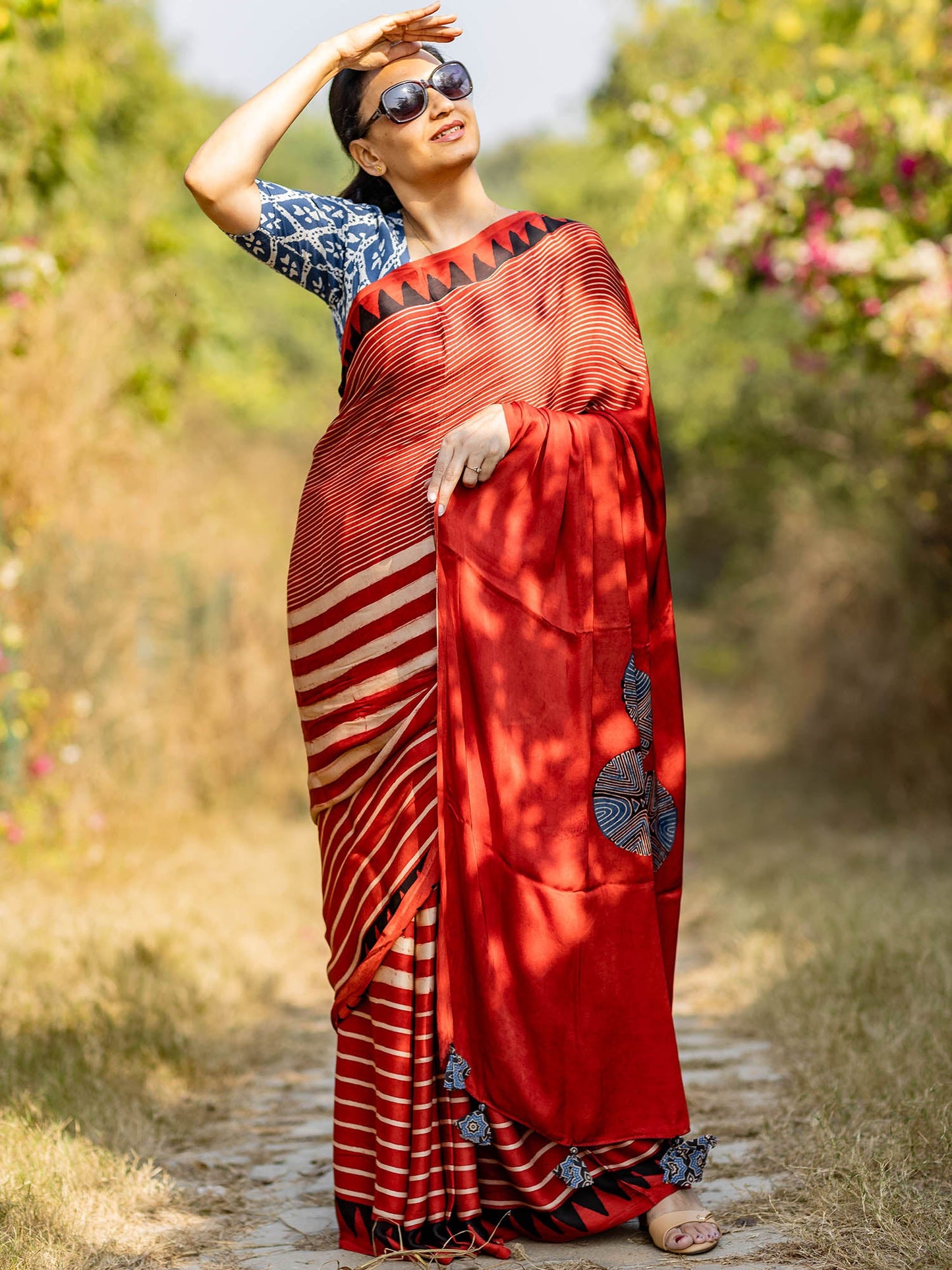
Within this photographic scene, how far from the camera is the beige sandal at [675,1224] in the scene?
239 centimetres

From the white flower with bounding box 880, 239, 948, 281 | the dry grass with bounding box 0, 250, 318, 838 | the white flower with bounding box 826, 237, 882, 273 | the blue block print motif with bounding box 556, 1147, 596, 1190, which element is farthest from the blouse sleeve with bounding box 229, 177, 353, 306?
the white flower with bounding box 826, 237, 882, 273

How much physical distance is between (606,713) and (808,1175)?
3.11ft

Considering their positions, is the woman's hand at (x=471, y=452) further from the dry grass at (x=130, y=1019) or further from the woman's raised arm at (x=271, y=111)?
the dry grass at (x=130, y=1019)

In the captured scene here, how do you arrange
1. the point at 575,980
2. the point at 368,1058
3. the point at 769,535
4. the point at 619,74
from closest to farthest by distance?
the point at 575,980 → the point at 368,1058 → the point at 769,535 → the point at 619,74

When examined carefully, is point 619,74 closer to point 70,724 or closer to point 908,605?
point 908,605

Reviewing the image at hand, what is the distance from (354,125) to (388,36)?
183 mm

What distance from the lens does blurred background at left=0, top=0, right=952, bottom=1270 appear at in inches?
122

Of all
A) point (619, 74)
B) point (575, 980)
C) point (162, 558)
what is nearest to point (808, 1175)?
point (575, 980)

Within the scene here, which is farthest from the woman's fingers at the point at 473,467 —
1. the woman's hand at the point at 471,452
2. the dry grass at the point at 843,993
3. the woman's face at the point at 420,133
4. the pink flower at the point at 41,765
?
the pink flower at the point at 41,765

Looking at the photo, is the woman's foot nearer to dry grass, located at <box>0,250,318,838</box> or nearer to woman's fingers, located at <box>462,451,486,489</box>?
woman's fingers, located at <box>462,451,486,489</box>

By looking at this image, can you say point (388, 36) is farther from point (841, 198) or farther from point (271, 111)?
point (841, 198)

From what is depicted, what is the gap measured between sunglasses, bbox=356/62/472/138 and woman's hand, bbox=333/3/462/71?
7 cm

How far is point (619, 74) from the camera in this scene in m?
16.1

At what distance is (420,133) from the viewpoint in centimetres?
264
